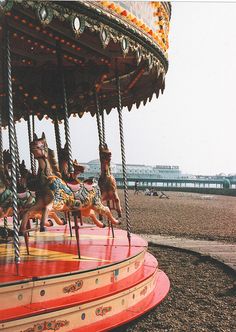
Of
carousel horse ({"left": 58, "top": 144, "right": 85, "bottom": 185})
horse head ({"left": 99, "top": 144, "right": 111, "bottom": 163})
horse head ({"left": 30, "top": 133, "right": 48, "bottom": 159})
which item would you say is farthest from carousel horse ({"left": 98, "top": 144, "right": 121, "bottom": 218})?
horse head ({"left": 30, "top": 133, "right": 48, "bottom": 159})

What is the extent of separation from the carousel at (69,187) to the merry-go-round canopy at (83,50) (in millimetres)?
21

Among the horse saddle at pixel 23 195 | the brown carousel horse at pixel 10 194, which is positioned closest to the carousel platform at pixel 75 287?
the brown carousel horse at pixel 10 194

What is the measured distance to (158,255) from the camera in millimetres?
10766

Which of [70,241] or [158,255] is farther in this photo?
[158,255]

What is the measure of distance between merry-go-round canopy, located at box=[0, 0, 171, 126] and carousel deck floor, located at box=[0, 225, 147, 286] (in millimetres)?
3292

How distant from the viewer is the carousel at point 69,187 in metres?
4.79

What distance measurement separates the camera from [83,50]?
8188 millimetres

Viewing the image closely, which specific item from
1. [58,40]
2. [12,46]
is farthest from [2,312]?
[12,46]

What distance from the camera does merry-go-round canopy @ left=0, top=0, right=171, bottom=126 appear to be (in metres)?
5.34

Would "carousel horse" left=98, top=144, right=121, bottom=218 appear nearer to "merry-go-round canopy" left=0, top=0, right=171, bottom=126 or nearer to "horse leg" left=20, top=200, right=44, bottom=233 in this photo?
"merry-go-round canopy" left=0, top=0, right=171, bottom=126

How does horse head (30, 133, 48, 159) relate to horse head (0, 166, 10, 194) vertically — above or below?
above

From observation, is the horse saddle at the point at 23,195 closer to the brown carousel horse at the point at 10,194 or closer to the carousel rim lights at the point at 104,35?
the brown carousel horse at the point at 10,194

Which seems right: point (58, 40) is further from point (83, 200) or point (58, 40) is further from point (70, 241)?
point (70, 241)

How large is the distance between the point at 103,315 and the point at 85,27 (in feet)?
13.6
